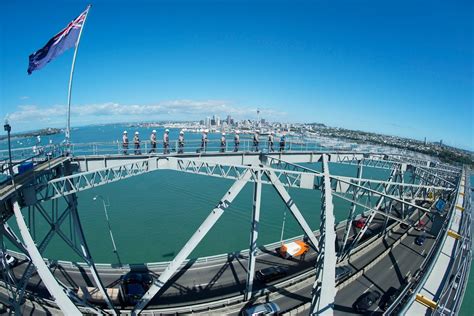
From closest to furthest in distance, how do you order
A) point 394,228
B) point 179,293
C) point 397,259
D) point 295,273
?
point 179,293
point 295,273
point 397,259
point 394,228

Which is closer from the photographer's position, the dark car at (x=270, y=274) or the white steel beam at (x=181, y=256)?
the white steel beam at (x=181, y=256)

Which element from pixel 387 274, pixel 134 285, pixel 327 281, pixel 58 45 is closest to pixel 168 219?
pixel 134 285

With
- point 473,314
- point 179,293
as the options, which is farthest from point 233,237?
point 473,314

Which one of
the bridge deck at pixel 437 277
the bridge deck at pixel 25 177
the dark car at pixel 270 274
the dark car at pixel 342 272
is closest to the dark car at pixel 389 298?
the dark car at pixel 342 272

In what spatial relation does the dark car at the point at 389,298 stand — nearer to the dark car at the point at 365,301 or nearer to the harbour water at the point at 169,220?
the dark car at the point at 365,301

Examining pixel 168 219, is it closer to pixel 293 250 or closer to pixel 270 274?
pixel 293 250

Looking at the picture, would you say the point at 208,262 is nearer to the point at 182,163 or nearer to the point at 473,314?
the point at 182,163
